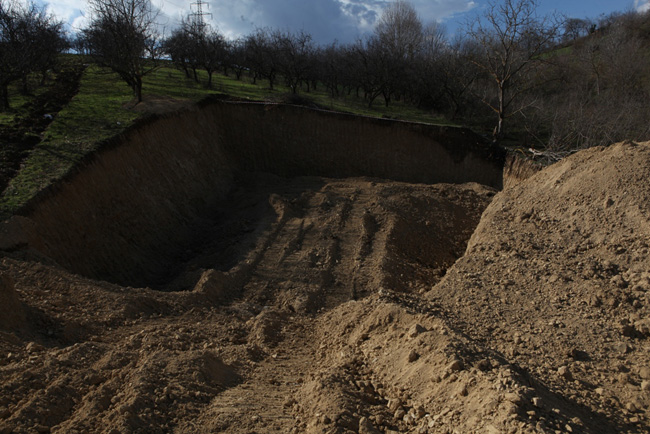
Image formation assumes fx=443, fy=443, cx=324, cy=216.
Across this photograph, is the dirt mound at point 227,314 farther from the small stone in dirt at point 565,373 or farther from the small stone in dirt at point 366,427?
the small stone in dirt at point 565,373

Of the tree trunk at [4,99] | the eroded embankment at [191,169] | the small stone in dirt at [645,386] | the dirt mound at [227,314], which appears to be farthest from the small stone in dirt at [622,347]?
the tree trunk at [4,99]

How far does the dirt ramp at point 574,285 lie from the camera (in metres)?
5.50

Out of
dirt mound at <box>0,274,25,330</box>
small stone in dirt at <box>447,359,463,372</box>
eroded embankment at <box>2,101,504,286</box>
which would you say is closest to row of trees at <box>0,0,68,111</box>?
eroded embankment at <box>2,101,504,286</box>

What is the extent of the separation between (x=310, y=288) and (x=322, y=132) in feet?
34.7

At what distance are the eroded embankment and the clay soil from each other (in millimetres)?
1155

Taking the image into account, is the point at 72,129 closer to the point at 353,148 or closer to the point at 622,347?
the point at 353,148

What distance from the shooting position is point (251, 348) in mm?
7172

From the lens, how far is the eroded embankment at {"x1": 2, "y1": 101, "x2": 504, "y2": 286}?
10539mm

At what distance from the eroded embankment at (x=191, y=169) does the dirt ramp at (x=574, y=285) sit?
7.38 metres

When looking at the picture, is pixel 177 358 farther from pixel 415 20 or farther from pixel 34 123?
pixel 415 20

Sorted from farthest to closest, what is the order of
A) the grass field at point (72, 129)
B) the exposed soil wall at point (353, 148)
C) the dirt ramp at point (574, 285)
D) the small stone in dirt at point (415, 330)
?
1. the exposed soil wall at point (353, 148)
2. the grass field at point (72, 129)
3. the small stone in dirt at point (415, 330)
4. the dirt ramp at point (574, 285)

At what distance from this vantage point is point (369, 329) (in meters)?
6.89

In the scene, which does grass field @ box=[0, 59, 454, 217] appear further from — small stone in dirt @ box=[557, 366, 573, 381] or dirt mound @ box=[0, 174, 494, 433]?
small stone in dirt @ box=[557, 366, 573, 381]

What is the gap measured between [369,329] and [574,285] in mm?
3794
